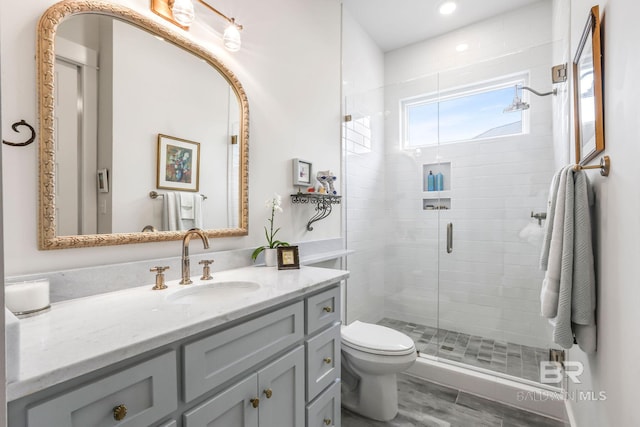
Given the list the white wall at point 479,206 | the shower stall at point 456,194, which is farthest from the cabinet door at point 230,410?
the white wall at point 479,206

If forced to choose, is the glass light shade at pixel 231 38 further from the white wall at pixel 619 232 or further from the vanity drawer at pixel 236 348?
the white wall at pixel 619 232

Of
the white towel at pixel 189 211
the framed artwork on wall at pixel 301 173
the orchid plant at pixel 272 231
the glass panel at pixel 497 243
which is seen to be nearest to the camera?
the white towel at pixel 189 211

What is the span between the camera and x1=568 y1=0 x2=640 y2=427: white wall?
81cm

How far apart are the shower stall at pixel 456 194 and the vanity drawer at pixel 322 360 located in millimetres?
1184

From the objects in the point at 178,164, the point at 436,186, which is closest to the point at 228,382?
the point at 178,164

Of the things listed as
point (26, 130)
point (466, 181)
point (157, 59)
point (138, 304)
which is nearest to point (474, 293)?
point (466, 181)

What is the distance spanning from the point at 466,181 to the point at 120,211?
257 centimetres

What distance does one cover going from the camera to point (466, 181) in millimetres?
2781

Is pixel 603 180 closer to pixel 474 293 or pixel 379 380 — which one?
pixel 379 380

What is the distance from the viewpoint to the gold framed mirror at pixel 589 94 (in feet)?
3.61

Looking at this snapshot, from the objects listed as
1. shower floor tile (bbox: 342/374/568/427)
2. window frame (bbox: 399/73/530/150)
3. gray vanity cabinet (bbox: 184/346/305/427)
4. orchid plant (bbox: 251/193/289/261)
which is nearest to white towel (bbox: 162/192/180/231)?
orchid plant (bbox: 251/193/289/261)

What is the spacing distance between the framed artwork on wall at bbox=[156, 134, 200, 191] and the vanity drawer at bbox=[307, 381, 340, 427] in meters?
1.12

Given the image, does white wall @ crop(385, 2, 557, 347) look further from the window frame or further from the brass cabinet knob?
the brass cabinet knob

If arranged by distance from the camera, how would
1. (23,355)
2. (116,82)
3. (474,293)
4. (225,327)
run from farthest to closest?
(474,293) < (116,82) < (225,327) < (23,355)
